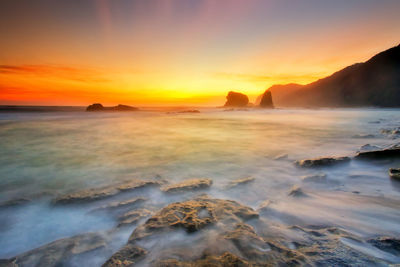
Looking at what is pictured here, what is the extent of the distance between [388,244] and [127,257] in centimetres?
263

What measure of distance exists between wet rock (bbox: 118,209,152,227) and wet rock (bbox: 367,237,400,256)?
8.92 feet

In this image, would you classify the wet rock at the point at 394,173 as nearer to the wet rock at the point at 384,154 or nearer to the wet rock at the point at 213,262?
the wet rock at the point at 384,154

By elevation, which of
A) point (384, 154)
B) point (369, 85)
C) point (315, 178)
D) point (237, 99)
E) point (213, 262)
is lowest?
point (315, 178)

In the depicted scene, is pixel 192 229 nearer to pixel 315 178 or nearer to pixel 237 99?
pixel 315 178

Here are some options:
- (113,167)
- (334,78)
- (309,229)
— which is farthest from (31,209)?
(334,78)

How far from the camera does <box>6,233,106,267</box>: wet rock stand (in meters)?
1.79

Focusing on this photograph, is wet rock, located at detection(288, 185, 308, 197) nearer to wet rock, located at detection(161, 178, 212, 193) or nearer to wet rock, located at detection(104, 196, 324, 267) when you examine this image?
wet rock, located at detection(104, 196, 324, 267)

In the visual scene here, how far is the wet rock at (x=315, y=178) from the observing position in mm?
3678

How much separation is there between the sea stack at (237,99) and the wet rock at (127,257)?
4236 inches

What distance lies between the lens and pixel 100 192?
3293mm

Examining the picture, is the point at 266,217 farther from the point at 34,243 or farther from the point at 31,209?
the point at 31,209

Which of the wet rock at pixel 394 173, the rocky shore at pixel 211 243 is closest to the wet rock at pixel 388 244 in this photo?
the rocky shore at pixel 211 243

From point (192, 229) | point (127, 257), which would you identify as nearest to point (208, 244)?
point (192, 229)

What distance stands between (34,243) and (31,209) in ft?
3.38
